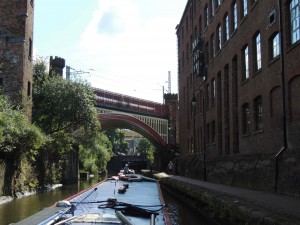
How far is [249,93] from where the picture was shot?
21078mm

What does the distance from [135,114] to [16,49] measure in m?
33.0

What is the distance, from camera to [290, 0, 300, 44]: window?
1546cm

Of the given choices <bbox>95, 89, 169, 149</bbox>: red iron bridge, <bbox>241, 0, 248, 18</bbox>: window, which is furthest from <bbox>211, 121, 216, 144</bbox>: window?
<bbox>95, 89, 169, 149</bbox>: red iron bridge

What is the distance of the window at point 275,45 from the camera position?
17470mm

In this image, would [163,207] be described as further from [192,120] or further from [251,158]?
[192,120]

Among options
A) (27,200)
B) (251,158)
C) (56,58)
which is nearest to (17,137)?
(27,200)

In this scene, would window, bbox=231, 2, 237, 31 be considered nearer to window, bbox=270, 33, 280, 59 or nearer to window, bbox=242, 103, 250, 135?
window, bbox=242, 103, 250, 135

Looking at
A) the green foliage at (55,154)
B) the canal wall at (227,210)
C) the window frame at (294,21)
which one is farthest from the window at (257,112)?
the green foliage at (55,154)

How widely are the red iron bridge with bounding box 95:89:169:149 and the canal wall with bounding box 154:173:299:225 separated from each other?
1383 inches

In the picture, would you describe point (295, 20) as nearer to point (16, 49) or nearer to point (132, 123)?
point (16, 49)

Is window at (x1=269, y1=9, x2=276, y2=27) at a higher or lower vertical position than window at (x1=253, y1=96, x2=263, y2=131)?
higher

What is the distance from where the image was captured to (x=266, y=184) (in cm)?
1614

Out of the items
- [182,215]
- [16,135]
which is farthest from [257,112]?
[16,135]

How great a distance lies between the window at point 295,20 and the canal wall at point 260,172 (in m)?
4.21
